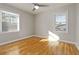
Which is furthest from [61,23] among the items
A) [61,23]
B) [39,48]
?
[39,48]

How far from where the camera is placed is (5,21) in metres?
2.21

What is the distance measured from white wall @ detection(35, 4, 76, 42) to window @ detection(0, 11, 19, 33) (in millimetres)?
417

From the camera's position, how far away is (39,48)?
228cm

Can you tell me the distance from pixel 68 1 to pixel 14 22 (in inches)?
44.4

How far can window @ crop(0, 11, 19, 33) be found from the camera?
217 cm

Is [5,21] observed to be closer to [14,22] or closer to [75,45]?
[14,22]

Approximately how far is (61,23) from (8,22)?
1054mm

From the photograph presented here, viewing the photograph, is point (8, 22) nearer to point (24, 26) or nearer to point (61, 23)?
point (24, 26)

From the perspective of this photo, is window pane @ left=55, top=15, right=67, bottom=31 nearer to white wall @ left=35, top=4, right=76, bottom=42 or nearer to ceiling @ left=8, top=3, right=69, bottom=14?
white wall @ left=35, top=4, right=76, bottom=42

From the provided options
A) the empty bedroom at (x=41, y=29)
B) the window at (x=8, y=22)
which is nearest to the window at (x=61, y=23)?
the empty bedroom at (x=41, y=29)

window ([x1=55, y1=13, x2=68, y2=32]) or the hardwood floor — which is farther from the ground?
window ([x1=55, y1=13, x2=68, y2=32])

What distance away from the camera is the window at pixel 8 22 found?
2172 millimetres

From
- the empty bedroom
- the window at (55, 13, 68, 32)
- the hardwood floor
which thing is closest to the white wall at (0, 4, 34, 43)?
the empty bedroom
